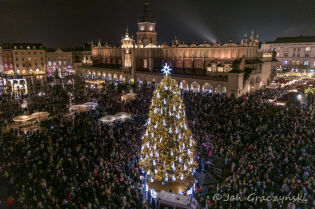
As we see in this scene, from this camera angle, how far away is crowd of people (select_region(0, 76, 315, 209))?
10.8 m

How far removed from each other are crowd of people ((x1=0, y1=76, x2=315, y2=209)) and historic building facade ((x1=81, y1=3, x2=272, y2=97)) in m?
11.8

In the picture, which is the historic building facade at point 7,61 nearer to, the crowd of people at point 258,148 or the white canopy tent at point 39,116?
the white canopy tent at point 39,116

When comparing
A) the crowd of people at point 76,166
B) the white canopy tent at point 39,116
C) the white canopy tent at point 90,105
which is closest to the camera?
the crowd of people at point 76,166

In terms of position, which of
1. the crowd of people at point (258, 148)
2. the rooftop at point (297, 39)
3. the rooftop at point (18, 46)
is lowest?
the crowd of people at point (258, 148)

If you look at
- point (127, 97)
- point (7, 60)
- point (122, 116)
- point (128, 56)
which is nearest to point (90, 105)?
point (127, 97)

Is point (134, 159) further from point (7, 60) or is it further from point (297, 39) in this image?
point (297, 39)

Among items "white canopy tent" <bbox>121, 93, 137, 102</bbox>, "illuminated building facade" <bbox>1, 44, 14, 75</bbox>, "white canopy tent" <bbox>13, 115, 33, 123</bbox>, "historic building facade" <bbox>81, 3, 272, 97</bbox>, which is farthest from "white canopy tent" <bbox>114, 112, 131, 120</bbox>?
"illuminated building facade" <bbox>1, 44, 14, 75</bbox>

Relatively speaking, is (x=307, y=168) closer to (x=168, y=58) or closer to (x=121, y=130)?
(x=121, y=130)

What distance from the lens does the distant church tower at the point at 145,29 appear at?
5634 centimetres

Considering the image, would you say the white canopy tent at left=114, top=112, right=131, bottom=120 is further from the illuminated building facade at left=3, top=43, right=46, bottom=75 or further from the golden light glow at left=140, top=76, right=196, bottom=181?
the illuminated building facade at left=3, top=43, right=46, bottom=75

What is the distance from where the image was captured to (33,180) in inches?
464

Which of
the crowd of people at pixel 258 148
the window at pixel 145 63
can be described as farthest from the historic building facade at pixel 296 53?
the crowd of people at pixel 258 148

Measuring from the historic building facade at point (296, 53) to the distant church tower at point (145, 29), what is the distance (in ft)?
90.6

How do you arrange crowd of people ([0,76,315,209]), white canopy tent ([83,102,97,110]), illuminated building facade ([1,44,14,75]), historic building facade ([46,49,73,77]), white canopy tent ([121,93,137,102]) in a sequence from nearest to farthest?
crowd of people ([0,76,315,209])
white canopy tent ([83,102,97,110])
white canopy tent ([121,93,137,102])
illuminated building facade ([1,44,14,75])
historic building facade ([46,49,73,77])
